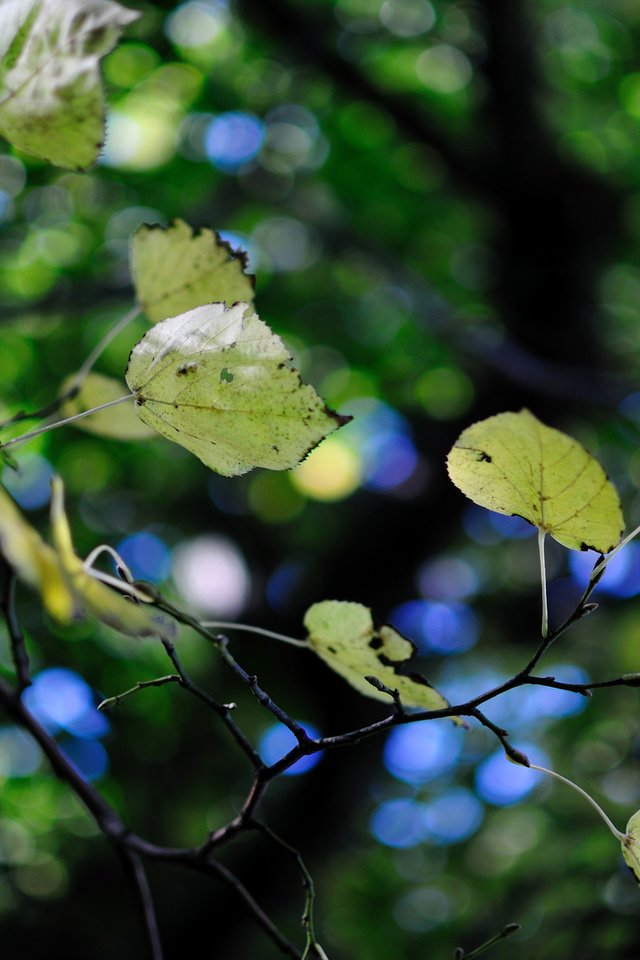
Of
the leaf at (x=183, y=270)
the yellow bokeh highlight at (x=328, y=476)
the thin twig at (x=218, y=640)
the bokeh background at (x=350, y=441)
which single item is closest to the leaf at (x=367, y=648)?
the thin twig at (x=218, y=640)

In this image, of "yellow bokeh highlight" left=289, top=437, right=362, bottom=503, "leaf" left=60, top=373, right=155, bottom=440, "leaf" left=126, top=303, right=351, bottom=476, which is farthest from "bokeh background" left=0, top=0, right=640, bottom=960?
"leaf" left=126, top=303, right=351, bottom=476

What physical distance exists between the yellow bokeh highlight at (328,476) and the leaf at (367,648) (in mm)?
2148

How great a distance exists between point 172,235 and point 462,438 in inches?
8.9

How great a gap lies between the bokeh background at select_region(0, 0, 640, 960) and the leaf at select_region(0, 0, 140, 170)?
154 cm

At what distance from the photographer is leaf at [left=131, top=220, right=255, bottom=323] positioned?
43 centimetres

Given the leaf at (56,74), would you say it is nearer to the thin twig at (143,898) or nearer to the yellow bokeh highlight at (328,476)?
the thin twig at (143,898)

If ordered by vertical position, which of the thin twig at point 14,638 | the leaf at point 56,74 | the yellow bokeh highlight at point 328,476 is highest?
the leaf at point 56,74

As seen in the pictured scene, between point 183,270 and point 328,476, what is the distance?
7.10 feet

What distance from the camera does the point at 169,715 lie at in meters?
2.42

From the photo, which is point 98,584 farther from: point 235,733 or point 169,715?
point 169,715

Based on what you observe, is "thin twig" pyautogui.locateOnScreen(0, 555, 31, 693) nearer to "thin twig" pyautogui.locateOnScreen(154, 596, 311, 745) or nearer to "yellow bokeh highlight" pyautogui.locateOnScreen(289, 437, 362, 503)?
"thin twig" pyautogui.locateOnScreen(154, 596, 311, 745)

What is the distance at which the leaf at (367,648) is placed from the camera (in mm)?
374

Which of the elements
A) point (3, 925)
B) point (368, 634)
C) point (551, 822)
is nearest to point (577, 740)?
point (551, 822)

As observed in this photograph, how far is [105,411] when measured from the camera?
18.6 inches
